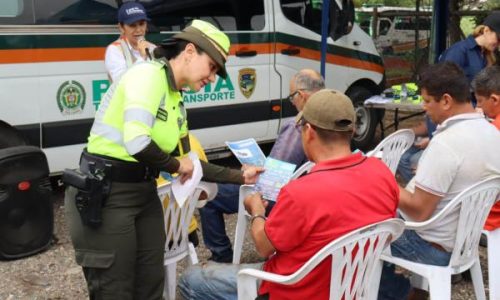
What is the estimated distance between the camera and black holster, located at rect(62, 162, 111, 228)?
2.29 metres

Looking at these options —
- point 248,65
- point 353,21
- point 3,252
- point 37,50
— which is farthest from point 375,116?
point 3,252

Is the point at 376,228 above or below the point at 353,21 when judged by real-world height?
below

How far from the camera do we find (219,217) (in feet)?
12.4

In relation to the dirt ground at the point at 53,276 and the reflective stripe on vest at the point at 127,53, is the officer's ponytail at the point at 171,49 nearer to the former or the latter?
the dirt ground at the point at 53,276

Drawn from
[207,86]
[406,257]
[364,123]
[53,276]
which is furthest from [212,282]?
[364,123]

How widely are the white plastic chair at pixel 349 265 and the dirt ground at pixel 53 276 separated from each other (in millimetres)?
1567

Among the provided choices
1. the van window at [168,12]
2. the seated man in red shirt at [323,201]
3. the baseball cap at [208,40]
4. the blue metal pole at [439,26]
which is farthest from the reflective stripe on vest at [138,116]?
the blue metal pole at [439,26]

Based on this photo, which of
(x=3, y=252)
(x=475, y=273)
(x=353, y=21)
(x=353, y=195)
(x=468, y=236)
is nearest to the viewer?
(x=353, y=195)

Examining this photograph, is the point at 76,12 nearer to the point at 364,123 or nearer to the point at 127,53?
the point at 127,53

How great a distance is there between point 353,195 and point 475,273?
132 cm

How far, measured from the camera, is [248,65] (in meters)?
5.71

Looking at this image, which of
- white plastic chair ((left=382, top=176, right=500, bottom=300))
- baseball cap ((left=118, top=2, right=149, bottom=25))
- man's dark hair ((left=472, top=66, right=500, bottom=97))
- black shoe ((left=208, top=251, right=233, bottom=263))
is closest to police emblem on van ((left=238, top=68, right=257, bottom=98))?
baseball cap ((left=118, top=2, right=149, bottom=25))

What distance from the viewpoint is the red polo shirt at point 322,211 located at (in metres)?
1.96

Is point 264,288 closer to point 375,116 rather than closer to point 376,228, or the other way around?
point 376,228
